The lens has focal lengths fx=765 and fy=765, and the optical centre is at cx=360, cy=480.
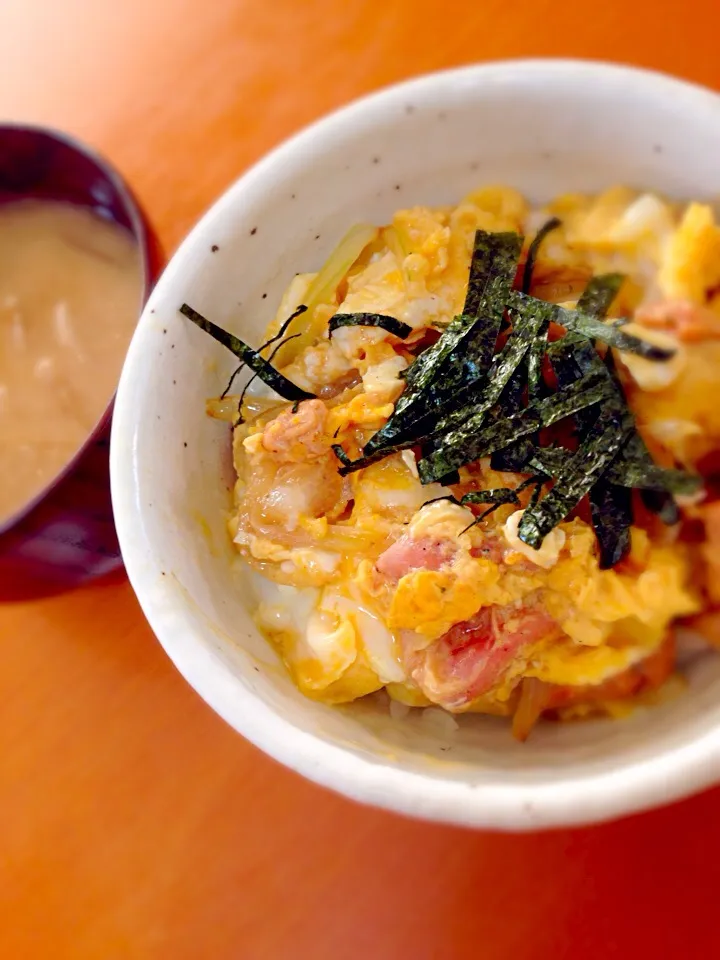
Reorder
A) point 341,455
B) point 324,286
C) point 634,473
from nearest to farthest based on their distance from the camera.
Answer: point 634,473 → point 341,455 → point 324,286

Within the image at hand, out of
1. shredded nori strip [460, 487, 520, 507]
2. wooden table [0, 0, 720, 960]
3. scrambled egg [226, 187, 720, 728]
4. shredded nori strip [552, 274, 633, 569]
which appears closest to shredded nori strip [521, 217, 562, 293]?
scrambled egg [226, 187, 720, 728]

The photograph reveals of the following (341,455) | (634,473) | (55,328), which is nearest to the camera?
(634,473)

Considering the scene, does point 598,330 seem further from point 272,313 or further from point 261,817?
point 261,817

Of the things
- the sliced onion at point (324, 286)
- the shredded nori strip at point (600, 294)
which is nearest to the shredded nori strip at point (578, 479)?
the shredded nori strip at point (600, 294)

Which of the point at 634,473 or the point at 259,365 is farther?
the point at 259,365

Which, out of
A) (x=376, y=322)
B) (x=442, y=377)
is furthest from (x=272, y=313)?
(x=442, y=377)

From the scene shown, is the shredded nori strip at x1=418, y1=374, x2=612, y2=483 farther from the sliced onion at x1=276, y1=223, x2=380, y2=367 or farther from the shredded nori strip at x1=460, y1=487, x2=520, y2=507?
the sliced onion at x1=276, y1=223, x2=380, y2=367
